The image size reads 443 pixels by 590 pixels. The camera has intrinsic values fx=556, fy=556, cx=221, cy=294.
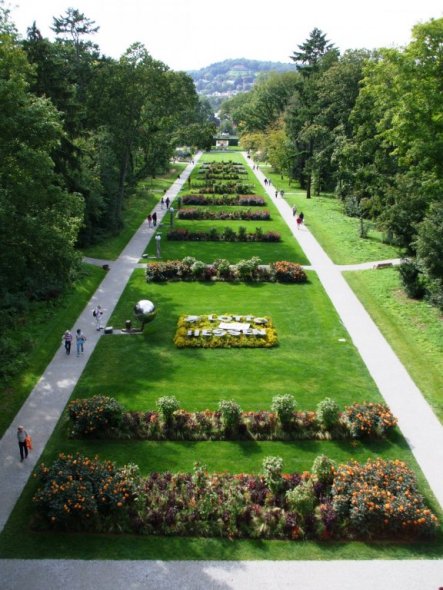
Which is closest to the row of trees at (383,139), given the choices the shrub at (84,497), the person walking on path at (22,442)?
the shrub at (84,497)

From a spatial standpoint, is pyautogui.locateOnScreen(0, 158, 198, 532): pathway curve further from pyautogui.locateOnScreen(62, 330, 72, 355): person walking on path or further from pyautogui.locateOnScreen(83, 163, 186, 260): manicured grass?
pyautogui.locateOnScreen(83, 163, 186, 260): manicured grass

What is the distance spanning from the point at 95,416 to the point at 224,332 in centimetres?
856

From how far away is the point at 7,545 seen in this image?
509 inches

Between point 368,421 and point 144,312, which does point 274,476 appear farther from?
point 144,312

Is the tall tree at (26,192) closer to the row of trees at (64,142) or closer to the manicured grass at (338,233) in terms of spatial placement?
the row of trees at (64,142)

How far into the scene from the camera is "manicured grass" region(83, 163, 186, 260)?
3762 centimetres

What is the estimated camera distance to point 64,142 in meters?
32.2

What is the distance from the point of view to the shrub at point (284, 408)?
17.4 meters

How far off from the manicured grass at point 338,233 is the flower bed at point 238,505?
76.8ft

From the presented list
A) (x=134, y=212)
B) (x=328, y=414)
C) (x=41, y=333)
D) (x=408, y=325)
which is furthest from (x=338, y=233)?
(x=328, y=414)

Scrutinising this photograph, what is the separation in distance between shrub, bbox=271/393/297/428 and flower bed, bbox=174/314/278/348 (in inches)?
238

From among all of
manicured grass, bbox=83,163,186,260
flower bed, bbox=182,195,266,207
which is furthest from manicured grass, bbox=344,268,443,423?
flower bed, bbox=182,195,266,207

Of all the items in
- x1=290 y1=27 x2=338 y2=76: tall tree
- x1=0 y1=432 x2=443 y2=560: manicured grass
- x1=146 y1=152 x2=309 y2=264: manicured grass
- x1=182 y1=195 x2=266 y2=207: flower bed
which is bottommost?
x1=0 y1=432 x2=443 y2=560: manicured grass

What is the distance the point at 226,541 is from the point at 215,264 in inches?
834
